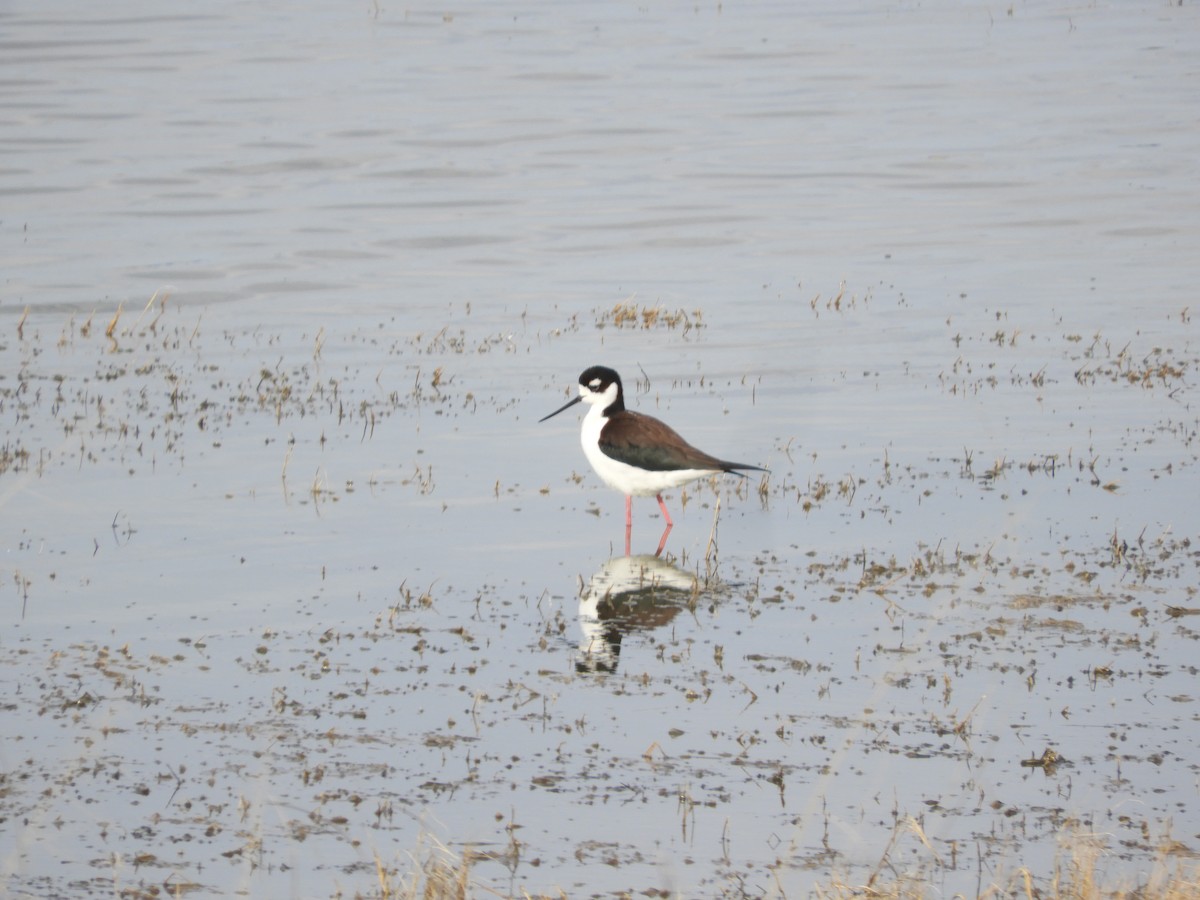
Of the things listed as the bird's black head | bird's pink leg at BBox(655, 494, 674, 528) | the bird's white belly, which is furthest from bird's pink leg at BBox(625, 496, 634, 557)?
the bird's black head

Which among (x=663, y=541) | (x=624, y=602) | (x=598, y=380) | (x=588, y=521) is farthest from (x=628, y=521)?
(x=624, y=602)

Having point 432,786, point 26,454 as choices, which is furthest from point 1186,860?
point 26,454

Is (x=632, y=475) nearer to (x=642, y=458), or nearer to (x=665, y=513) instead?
(x=642, y=458)

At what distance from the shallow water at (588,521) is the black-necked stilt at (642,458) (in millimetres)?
413

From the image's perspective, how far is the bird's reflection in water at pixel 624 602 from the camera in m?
10.2

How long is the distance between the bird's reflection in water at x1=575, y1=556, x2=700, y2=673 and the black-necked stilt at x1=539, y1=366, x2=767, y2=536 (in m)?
0.71

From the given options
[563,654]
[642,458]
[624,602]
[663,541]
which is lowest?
[563,654]

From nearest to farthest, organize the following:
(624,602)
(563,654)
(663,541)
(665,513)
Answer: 1. (563,654)
2. (624,602)
3. (663,541)
4. (665,513)

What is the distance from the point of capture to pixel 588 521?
13.4 meters

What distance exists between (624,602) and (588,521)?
2291 mm

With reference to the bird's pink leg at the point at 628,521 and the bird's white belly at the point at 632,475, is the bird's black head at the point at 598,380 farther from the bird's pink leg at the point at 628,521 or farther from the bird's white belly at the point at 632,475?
the bird's pink leg at the point at 628,521

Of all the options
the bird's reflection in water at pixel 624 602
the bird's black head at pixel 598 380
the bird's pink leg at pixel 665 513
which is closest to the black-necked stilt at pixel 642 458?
the bird's pink leg at pixel 665 513

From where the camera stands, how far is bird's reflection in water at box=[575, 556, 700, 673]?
10219mm

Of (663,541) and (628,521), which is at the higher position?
(628,521)
